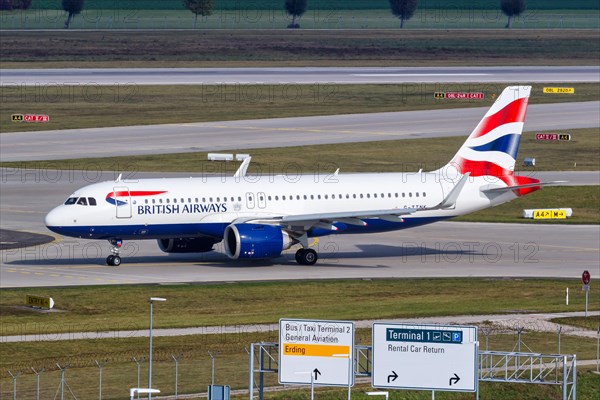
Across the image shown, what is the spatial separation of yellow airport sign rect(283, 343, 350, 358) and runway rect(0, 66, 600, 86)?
418 ft

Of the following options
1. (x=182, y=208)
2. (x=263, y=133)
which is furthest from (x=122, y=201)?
(x=263, y=133)

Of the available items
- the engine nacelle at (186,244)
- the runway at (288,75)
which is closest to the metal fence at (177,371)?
the engine nacelle at (186,244)

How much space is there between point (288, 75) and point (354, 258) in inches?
3793

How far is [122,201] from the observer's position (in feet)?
233

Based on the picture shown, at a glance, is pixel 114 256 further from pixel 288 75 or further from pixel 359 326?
pixel 288 75

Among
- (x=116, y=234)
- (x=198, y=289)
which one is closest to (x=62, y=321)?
(x=198, y=289)

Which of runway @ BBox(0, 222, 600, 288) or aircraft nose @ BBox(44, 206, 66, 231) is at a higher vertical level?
aircraft nose @ BBox(44, 206, 66, 231)

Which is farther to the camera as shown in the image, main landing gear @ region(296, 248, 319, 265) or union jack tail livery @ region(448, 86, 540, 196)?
union jack tail livery @ region(448, 86, 540, 196)

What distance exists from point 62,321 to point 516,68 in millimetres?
137028

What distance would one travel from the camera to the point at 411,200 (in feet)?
248

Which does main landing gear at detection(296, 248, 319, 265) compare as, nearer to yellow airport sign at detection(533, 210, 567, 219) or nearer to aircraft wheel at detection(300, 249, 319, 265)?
aircraft wheel at detection(300, 249, 319, 265)

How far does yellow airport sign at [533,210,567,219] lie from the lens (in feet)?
298

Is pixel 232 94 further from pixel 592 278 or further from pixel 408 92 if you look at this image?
pixel 592 278

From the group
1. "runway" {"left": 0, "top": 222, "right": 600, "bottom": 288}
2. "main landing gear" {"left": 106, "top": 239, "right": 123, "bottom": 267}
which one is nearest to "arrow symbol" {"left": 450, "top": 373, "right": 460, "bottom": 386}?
"runway" {"left": 0, "top": 222, "right": 600, "bottom": 288}
